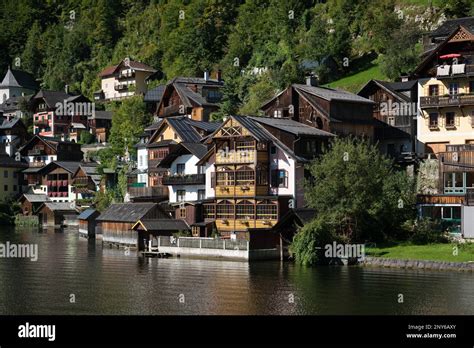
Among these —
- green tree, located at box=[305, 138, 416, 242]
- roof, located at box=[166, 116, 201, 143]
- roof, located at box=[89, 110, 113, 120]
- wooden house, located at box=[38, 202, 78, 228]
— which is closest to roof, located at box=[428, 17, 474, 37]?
green tree, located at box=[305, 138, 416, 242]

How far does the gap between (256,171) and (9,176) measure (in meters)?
76.9

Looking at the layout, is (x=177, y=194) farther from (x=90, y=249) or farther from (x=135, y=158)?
(x=135, y=158)

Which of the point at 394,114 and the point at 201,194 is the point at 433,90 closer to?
the point at 394,114

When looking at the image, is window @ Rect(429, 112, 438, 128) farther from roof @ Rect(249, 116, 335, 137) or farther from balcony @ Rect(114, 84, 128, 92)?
balcony @ Rect(114, 84, 128, 92)

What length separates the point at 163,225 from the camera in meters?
84.7

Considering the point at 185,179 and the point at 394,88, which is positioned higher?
the point at 394,88

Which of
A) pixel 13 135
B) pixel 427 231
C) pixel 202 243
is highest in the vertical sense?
pixel 13 135

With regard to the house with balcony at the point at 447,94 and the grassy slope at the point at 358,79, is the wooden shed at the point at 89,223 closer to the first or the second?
the grassy slope at the point at 358,79

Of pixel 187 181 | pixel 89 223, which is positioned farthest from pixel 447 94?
pixel 89 223

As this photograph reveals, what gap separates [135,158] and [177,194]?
33.2 meters

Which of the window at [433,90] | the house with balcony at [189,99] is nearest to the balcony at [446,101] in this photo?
the window at [433,90]

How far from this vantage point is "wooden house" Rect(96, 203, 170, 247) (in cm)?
8781

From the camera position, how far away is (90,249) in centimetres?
8931

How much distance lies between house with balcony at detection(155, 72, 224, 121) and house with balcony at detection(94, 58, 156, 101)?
3538 centimetres
